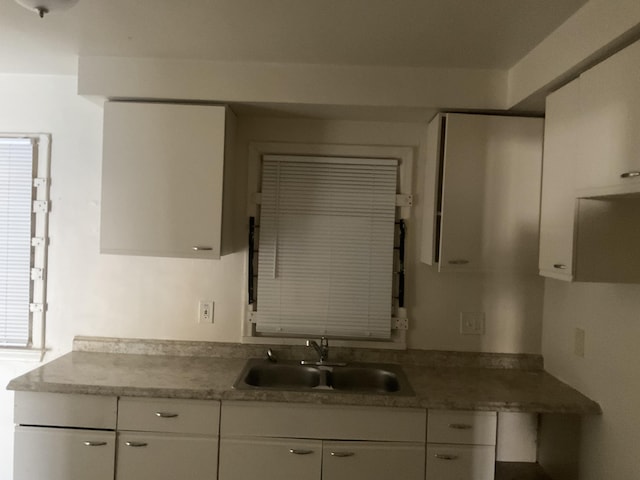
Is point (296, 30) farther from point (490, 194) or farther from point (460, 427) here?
point (460, 427)

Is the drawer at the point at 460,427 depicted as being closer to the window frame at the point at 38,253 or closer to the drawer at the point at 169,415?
the drawer at the point at 169,415

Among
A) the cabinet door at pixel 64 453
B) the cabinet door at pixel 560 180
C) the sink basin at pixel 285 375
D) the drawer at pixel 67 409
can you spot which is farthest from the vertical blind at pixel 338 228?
the cabinet door at pixel 64 453

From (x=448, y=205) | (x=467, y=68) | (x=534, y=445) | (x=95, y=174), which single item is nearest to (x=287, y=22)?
(x=467, y=68)

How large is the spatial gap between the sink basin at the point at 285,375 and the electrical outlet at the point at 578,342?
1.22m

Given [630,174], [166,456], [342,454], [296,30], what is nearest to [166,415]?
[166,456]

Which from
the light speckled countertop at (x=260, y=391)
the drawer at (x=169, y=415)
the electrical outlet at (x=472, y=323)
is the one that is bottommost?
the drawer at (x=169, y=415)

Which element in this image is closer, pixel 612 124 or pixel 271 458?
pixel 612 124

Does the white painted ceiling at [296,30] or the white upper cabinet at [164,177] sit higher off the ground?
the white painted ceiling at [296,30]

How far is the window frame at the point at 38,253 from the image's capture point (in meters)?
2.78

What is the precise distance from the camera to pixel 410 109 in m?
2.46

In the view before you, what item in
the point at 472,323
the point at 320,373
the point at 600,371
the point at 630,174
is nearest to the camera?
the point at 630,174

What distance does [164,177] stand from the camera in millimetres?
2420

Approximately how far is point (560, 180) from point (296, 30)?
3.92 feet

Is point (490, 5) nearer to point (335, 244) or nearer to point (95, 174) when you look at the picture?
point (335, 244)
